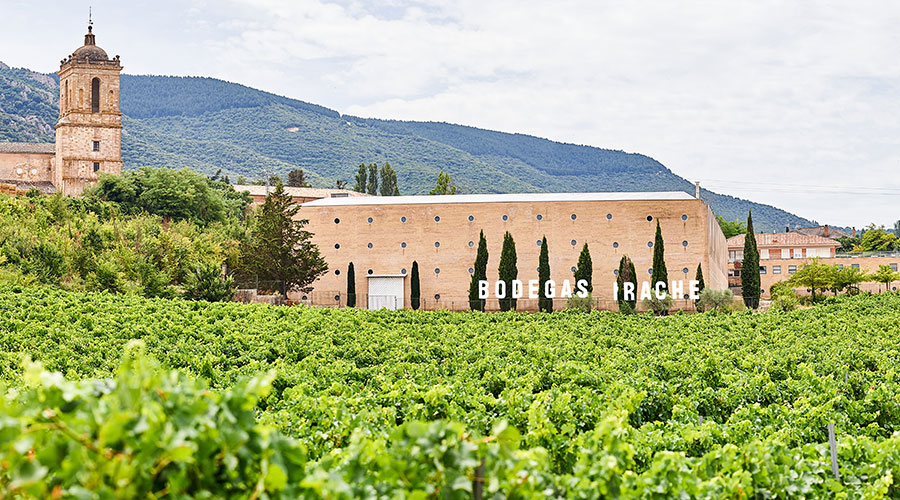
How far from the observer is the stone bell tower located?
67.3 m

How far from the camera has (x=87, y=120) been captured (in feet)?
222

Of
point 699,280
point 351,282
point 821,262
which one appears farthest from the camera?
point 821,262

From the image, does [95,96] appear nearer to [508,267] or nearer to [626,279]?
[508,267]

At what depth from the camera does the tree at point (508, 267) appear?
47000 millimetres

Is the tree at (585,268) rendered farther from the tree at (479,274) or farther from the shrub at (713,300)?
the shrub at (713,300)

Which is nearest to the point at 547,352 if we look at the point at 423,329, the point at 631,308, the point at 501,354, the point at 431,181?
the point at 501,354

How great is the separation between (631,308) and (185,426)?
43.1 meters

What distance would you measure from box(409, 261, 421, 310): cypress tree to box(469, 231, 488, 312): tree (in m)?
2.77

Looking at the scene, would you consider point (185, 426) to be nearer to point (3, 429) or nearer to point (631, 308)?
point (3, 429)

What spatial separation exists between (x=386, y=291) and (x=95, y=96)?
105 feet

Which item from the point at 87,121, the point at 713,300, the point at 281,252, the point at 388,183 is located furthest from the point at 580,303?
the point at 388,183

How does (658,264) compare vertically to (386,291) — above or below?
above

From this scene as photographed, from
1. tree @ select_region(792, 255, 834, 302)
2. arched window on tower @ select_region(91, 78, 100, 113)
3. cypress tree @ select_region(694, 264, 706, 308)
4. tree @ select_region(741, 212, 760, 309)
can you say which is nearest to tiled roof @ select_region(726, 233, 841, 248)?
tree @ select_region(792, 255, 834, 302)

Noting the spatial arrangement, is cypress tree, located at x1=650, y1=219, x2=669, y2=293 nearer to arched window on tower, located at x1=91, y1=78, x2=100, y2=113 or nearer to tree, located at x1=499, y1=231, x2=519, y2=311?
tree, located at x1=499, y1=231, x2=519, y2=311
